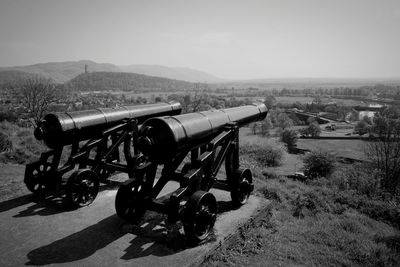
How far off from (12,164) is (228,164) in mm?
7351

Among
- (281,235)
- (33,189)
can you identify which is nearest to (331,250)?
(281,235)

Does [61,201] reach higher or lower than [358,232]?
higher

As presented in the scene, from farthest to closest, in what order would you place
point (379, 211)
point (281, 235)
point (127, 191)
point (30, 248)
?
1. point (379, 211)
2. point (281, 235)
3. point (127, 191)
4. point (30, 248)

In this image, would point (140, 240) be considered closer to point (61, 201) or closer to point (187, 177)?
point (187, 177)

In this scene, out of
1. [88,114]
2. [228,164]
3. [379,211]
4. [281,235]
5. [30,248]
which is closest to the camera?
[30,248]

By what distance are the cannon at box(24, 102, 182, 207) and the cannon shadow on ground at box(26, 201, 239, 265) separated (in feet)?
3.32

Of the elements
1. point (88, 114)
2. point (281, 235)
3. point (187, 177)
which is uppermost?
point (88, 114)

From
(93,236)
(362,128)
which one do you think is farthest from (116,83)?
(93,236)

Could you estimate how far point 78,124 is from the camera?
636 centimetres

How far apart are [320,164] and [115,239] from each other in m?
21.7

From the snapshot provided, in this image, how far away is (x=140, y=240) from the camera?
4.70m

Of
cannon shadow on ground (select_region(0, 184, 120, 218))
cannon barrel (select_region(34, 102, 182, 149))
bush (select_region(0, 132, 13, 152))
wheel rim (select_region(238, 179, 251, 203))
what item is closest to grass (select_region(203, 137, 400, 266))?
wheel rim (select_region(238, 179, 251, 203))

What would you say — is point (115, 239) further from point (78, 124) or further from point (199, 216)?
point (78, 124)

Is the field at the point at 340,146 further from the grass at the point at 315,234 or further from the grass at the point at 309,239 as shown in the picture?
the grass at the point at 309,239
